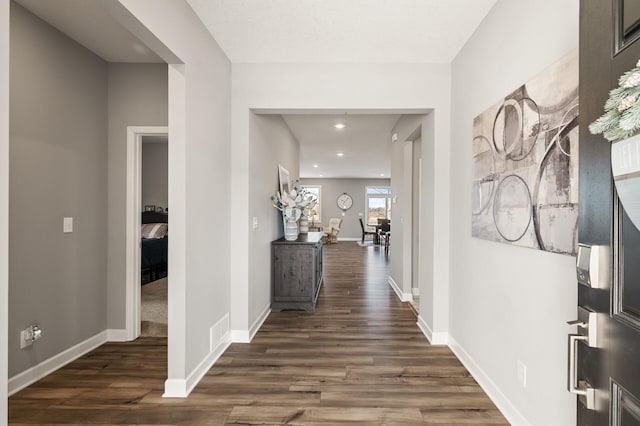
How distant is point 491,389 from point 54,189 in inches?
138

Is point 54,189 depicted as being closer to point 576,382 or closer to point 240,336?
point 240,336

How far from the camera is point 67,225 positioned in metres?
2.59

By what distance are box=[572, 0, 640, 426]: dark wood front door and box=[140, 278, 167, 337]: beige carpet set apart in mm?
3370

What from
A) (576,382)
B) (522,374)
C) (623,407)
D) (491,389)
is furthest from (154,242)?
(623,407)

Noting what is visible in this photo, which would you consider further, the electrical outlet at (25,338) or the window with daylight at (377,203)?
the window with daylight at (377,203)

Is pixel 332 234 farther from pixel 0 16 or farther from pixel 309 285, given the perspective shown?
pixel 0 16

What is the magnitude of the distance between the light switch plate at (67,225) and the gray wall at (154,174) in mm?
4627

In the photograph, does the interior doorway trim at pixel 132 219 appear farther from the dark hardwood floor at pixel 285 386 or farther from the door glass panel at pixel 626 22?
the door glass panel at pixel 626 22

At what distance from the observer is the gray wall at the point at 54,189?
219 centimetres

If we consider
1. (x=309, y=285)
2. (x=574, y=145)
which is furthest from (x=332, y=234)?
(x=574, y=145)

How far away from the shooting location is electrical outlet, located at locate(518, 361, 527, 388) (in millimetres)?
1763

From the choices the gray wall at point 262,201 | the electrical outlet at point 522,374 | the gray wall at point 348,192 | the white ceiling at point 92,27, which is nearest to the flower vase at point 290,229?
the gray wall at point 262,201

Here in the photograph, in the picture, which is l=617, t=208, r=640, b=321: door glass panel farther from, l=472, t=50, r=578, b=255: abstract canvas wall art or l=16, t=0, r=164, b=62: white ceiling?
l=16, t=0, r=164, b=62: white ceiling

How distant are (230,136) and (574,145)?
2.58 m
